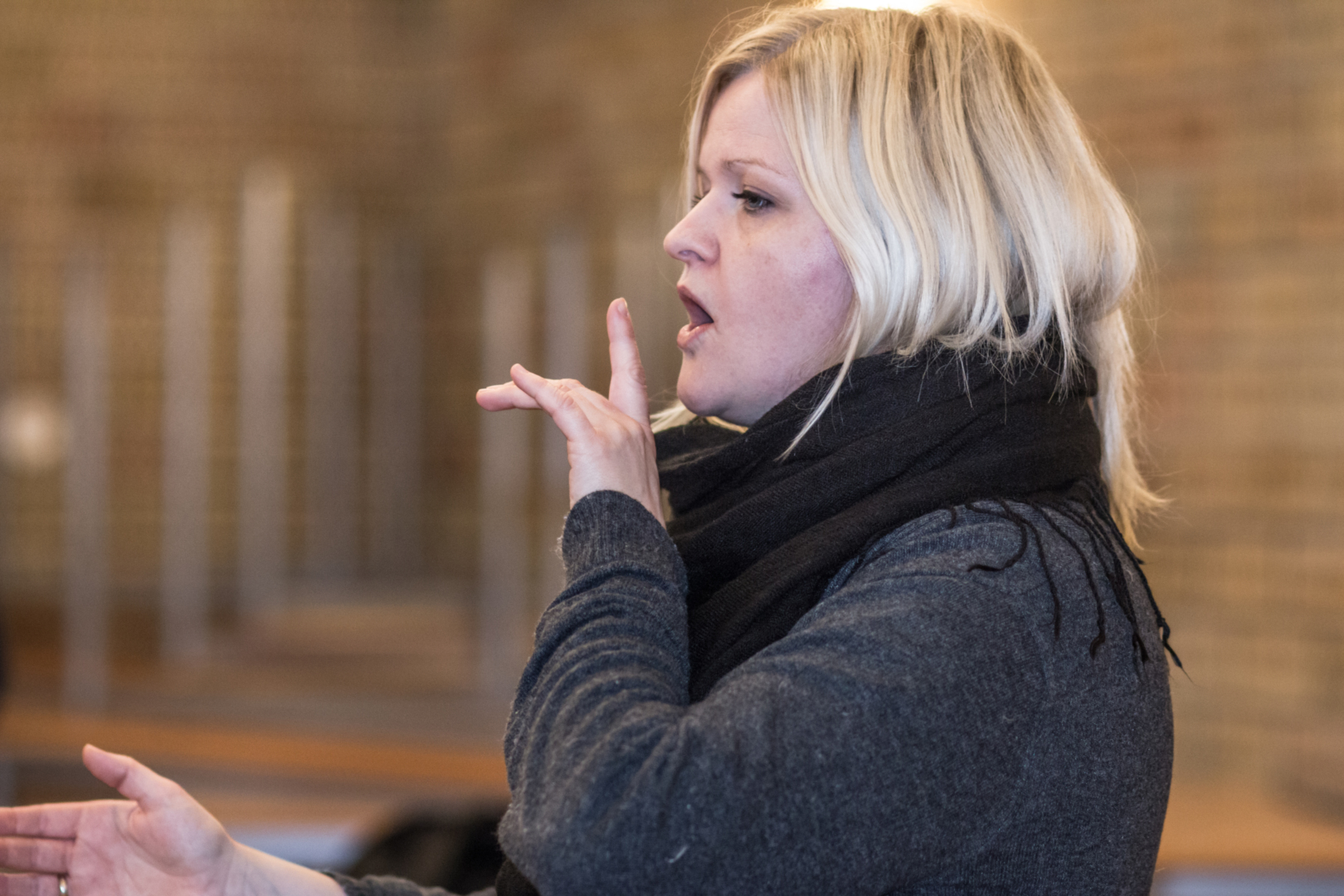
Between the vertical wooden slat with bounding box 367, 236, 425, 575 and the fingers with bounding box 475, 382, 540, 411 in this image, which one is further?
the vertical wooden slat with bounding box 367, 236, 425, 575

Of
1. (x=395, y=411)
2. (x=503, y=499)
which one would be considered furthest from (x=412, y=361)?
(x=503, y=499)

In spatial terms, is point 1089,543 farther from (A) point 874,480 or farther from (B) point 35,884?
(B) point 35,884

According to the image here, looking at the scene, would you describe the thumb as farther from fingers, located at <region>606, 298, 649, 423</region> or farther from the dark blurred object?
the dark blurred object

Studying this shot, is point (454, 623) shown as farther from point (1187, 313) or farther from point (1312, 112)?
point (1312, 112)

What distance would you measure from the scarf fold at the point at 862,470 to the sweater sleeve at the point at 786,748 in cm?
9

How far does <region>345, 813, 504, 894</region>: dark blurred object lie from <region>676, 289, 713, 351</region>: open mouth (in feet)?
4.50

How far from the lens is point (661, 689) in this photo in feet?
3.19

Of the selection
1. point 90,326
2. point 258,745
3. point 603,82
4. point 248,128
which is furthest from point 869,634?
point 248,128

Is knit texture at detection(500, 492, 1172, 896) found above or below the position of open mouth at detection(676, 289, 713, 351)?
below

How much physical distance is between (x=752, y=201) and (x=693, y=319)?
0.42ft

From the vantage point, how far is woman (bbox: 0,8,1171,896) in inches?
35.9

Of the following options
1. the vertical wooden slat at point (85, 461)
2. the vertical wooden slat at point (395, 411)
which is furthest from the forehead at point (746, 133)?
the vertical wooden slat at point (395, 411)

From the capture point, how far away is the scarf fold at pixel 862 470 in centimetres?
110

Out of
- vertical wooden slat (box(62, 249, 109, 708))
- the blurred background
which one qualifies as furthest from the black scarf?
vertical wooden slat (box(62, 249, 109, 708))
